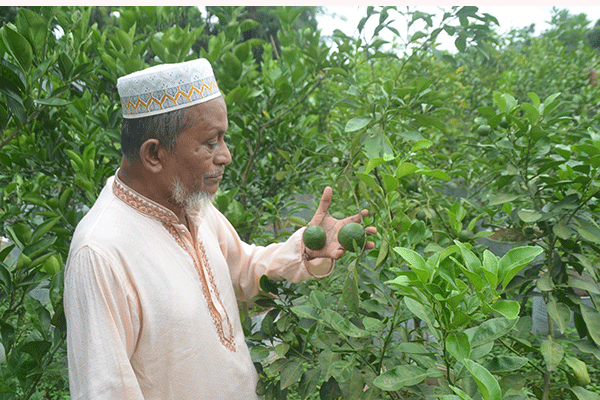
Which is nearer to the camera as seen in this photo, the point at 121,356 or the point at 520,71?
the point at 121,356

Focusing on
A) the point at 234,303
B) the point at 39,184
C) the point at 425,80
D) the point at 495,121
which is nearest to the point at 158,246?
the point at 234,303

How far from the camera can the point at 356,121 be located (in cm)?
126

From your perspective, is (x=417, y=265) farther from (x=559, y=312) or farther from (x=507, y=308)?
(x=559, y=312)

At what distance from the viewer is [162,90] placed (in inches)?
44.0

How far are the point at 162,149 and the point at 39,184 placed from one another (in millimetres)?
1306

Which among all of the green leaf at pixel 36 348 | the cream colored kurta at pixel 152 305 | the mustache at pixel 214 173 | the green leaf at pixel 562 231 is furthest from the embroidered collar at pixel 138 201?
the green leaf at pixel 562 231

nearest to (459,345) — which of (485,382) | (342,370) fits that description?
(485,382)

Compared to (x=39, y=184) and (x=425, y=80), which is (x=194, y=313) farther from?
(x=39, y=184)

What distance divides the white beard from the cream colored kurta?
47 mm

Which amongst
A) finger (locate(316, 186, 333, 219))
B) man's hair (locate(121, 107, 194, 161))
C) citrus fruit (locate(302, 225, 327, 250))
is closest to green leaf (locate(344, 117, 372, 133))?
finger (locate(316, 186, 333, 219))

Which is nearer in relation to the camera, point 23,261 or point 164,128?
point 164,128

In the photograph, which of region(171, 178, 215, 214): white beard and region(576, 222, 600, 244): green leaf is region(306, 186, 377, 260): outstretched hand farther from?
region(576, 222, 600, 244): green leaf

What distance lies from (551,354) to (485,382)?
2.33 feet

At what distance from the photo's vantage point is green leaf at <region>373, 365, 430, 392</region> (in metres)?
0.84
